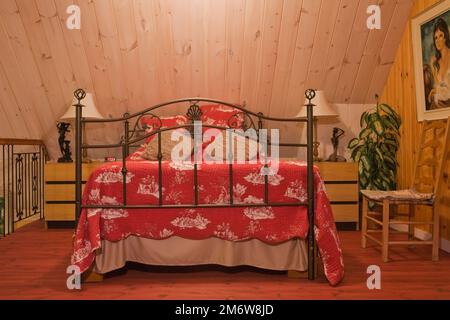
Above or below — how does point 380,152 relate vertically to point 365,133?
below

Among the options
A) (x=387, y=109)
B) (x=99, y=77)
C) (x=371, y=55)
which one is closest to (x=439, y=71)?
(x=387, y=109)

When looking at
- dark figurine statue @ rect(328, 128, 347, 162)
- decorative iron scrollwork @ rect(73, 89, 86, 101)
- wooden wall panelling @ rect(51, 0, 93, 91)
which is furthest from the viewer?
dark figurine statue @ rect(328, 128, 347, 162)

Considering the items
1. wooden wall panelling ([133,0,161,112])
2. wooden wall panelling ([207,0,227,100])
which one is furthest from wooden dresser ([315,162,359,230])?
wooden wall panelling ([133,0,161,112])

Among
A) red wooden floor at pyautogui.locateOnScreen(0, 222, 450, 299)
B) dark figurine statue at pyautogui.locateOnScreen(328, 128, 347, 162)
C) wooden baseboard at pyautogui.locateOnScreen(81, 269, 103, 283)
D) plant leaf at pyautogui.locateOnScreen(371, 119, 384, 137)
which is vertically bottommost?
red wooden floor at pyautogui.locateOnScreen(0, 222, 450, 299)

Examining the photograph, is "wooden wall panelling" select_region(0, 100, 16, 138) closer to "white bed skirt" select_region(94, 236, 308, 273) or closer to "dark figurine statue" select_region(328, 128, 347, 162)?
"white bed skirt" select_region(94, 236, 308, 273)

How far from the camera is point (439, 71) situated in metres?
2.98

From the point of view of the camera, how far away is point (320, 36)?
11.6ft

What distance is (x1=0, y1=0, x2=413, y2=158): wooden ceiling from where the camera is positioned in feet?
11.0

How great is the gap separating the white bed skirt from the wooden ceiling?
1.99m

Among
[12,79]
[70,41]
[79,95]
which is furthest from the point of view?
[12,79]

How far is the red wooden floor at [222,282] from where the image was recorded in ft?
6.57

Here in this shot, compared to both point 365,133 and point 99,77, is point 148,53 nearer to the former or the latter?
point 99,77

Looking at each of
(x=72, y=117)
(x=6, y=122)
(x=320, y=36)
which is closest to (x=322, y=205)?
(x=320, y=36)

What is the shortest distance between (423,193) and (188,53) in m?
2.26
